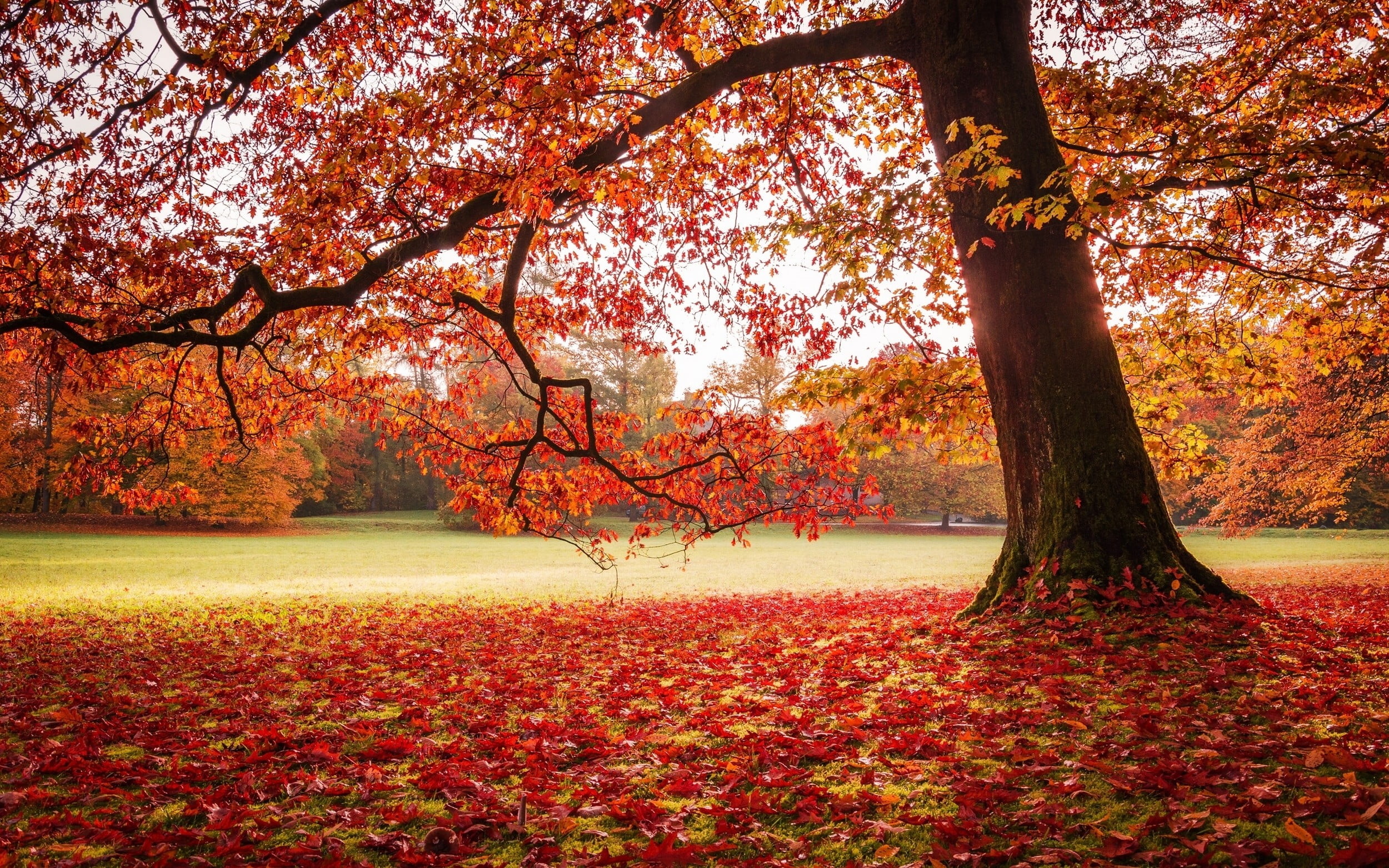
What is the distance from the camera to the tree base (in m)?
5.92

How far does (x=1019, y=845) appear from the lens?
Result: 8.23 feet

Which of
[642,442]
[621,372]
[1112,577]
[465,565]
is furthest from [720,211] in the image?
[621,372]

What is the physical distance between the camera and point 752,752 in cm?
374

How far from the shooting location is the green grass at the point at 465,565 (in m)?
16.2

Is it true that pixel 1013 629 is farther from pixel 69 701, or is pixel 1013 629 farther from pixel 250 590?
pixel 250 590

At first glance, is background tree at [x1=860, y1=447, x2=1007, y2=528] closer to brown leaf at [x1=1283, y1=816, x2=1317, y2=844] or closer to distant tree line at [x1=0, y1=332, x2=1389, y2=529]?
distant tree line at [x1=0, y1=332, x2=1389, y2=529]

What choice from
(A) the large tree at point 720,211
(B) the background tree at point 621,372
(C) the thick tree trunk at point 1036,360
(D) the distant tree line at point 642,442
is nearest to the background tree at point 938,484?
(D) the distant tree line at point 642,442

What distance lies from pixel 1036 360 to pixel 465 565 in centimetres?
2233

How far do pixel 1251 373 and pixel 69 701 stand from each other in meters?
12.7

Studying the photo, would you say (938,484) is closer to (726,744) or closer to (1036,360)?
(1036,360)

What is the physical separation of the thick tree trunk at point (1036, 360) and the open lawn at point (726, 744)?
1.92 ft

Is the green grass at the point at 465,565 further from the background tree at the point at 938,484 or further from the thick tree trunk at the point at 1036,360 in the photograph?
the background tree at the point at 938,484

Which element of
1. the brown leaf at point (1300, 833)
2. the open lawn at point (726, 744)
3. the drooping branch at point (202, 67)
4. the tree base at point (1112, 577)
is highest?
the drooping branch at point (202, 67)

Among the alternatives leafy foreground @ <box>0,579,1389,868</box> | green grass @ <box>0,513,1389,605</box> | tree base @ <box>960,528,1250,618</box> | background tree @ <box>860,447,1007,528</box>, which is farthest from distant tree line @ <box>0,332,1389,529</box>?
leafy foreground @ <box>0,579,1389,868</box>
